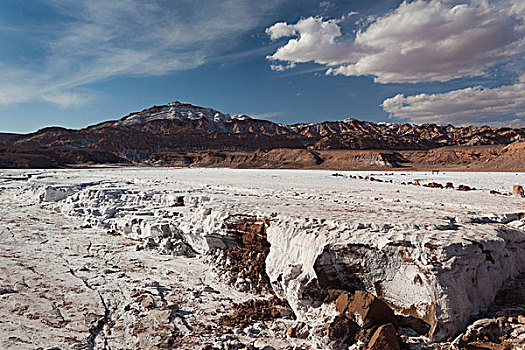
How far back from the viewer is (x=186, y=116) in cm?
14812

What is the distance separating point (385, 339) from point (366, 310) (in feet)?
1.36

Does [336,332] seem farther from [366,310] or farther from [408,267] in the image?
[408,267]

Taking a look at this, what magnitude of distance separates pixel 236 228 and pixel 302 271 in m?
2.24

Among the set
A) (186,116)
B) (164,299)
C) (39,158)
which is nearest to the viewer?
(164,299)

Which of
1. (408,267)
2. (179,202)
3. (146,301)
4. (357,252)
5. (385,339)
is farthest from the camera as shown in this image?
(179,202)

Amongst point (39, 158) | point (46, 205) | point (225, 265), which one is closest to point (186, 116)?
point (39, 158)

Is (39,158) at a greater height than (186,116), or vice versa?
(186,116)

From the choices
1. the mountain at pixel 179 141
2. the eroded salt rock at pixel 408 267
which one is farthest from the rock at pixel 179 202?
the mountain at pixel 179 141

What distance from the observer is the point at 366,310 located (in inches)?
157

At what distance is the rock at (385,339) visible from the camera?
11.8 feet

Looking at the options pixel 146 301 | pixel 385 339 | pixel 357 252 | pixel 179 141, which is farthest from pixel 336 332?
pixel 179 141

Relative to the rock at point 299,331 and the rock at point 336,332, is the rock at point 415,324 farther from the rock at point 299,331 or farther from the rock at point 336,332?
the rock at point 299,331

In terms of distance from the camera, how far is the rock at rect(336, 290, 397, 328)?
3.95 meters

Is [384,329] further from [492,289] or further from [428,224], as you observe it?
[428,224]
